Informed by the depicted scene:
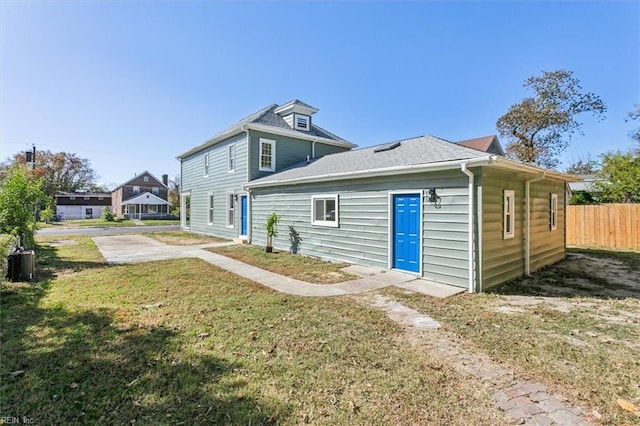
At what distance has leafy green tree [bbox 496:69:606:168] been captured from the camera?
75.1ft

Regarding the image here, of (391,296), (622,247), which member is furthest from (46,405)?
(622,247)

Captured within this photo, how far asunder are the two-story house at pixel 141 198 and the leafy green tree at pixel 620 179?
49.5 meters

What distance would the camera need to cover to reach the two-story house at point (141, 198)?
146 ft

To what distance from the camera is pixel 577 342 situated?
12.8ft

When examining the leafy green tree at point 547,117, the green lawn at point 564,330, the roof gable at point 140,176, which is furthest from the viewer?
the roof gable at point 140,176

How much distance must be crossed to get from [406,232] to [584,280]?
4.65 metres

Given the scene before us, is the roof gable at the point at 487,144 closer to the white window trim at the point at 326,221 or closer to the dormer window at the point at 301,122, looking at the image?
the dormer window at the point at 301,122

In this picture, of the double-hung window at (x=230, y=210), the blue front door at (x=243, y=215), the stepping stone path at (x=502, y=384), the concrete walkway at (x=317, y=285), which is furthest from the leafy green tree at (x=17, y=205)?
the stepping stone path at (x=502, y=384)

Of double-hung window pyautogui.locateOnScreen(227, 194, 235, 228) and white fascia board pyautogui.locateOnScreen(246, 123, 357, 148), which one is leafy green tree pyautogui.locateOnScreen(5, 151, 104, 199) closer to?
double-hung window pyautogui.locateOnScreen(227, 194, 235, 228)

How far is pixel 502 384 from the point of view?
295 cm

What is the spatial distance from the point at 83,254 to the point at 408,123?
74.3 ft

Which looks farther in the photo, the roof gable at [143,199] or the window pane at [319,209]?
the roof gable at [143,199]

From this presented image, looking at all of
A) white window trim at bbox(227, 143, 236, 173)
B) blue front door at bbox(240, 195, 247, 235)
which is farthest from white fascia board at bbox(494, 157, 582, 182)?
white window trim at bbox(227, 143, 236, 173)

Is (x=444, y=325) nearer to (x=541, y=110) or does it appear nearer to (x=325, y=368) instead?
(x=325, y=368)
